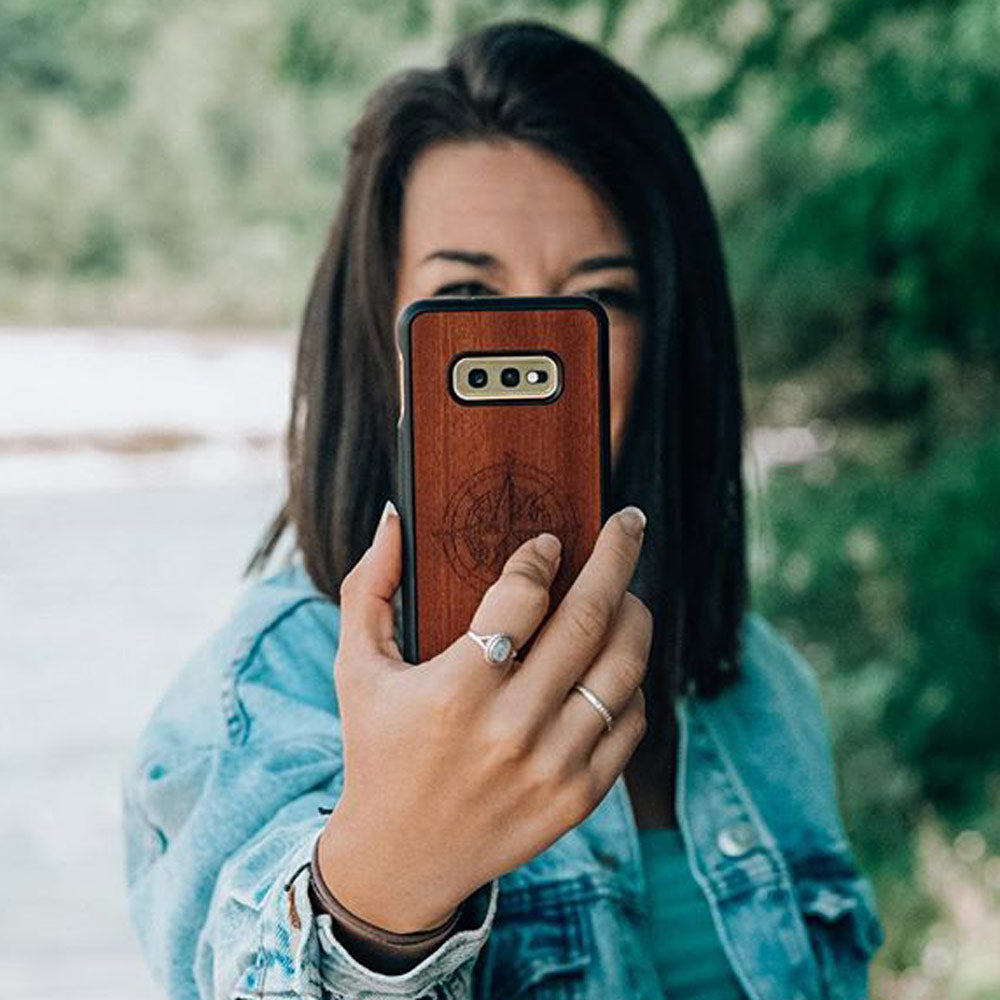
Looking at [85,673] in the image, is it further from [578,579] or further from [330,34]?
[578,579]

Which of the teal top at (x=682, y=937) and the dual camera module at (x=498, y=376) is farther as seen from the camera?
the teal top at (x=682, y=937)

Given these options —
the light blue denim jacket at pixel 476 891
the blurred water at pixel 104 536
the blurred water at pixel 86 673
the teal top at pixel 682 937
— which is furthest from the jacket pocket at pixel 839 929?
the blurred water at pixel 104 536

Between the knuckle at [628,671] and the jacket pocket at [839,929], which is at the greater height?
the knuckle at [628,671]

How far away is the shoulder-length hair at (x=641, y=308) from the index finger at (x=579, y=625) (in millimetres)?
404

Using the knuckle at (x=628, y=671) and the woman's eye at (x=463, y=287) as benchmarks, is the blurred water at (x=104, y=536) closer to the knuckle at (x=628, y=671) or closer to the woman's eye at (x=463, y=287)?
the woman's eye at (x=463, y=287)

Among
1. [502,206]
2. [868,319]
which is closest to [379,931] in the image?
[502,206]

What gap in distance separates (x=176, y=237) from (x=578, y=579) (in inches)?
223

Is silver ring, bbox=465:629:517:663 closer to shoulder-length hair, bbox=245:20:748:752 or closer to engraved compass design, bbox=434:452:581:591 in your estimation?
engraved compass design, bbox=434:452:581:591

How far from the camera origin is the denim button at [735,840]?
1.10 m

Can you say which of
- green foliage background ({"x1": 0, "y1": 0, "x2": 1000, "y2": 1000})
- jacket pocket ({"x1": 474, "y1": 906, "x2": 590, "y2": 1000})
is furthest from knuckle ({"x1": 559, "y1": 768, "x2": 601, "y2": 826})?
green foliage background ({"x1": 0, "y1": 0, "x2": 1000, "y2": 1000})

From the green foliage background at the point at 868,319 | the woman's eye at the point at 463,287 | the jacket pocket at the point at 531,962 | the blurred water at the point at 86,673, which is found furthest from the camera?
the blurred water at the point at 86,673

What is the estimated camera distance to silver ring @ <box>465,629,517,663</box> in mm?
645

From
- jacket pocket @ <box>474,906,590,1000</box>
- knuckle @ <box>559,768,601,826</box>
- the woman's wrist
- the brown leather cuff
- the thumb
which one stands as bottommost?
jacket pocket @ <box>474,906,590,1000</box>

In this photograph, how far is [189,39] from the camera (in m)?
4.91
